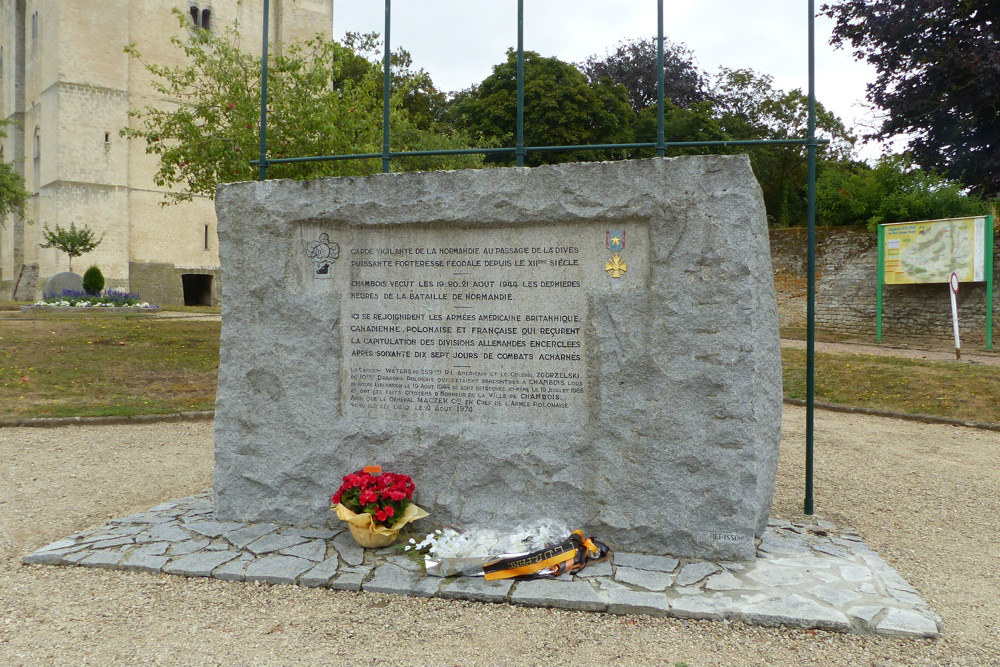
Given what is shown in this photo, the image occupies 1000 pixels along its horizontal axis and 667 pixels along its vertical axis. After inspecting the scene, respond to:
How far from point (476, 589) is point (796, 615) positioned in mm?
1687

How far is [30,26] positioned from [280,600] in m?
38.5

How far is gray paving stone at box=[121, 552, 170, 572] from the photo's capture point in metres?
4.25

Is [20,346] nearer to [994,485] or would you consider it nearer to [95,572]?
[95,572]

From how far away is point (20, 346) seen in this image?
12711 mm

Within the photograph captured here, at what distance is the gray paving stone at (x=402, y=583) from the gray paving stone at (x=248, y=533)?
3.42 feet

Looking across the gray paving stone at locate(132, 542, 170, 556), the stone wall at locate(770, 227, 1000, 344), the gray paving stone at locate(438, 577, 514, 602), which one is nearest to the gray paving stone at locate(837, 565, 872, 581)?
the gray paving stone at locate(438, 577, 514, 602)

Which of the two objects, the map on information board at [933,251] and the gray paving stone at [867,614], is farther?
the map on information board at [933,251]

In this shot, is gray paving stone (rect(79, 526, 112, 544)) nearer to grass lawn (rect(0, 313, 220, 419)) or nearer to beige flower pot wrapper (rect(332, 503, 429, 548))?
beige flower pot wrapper (rect(332, 503, 429, 548))

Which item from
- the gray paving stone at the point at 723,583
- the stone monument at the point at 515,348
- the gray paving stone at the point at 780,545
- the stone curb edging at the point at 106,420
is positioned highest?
the stone monument at the point at 515,348

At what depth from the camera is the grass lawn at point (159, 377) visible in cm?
1002

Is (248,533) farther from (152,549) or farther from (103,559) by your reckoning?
(103,559)

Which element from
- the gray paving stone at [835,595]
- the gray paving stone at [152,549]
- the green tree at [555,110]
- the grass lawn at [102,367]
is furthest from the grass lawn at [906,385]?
the green tree at [555,110]

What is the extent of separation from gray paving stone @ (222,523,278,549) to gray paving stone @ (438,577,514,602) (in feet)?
4.84

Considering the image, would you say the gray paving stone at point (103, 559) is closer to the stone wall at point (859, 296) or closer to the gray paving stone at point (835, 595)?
the gray paving stone at point (835, 595)
